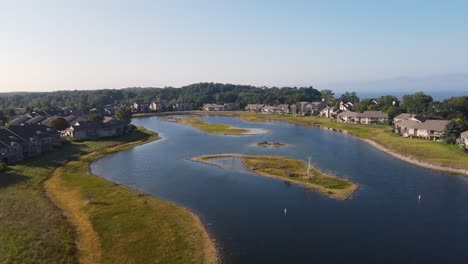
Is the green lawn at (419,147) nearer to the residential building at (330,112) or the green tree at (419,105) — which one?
the green tree at (419,105)

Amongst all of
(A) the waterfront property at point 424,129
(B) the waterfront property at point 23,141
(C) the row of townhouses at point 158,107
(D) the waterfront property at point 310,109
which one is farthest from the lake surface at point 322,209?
(C) the row of townhouses at point 158,107

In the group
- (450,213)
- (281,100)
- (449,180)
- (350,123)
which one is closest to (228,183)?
(450,213)

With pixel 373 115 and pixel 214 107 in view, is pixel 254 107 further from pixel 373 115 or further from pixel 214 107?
pixel 373 115

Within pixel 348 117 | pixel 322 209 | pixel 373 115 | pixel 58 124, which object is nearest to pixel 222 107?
pixel 348 117

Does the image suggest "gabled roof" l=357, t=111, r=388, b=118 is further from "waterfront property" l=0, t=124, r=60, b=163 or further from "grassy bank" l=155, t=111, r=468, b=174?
"waterfront property" l=0, t=124, r=60, b=163

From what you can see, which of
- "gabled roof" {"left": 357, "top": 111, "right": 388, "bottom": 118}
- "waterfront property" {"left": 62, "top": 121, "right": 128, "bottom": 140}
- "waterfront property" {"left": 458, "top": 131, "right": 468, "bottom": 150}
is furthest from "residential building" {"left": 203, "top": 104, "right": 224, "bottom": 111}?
"waterfront property" {"left": 458, "top": 131, "right": 468, "bottom": 150}

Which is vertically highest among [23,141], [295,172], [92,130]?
[23,141]
